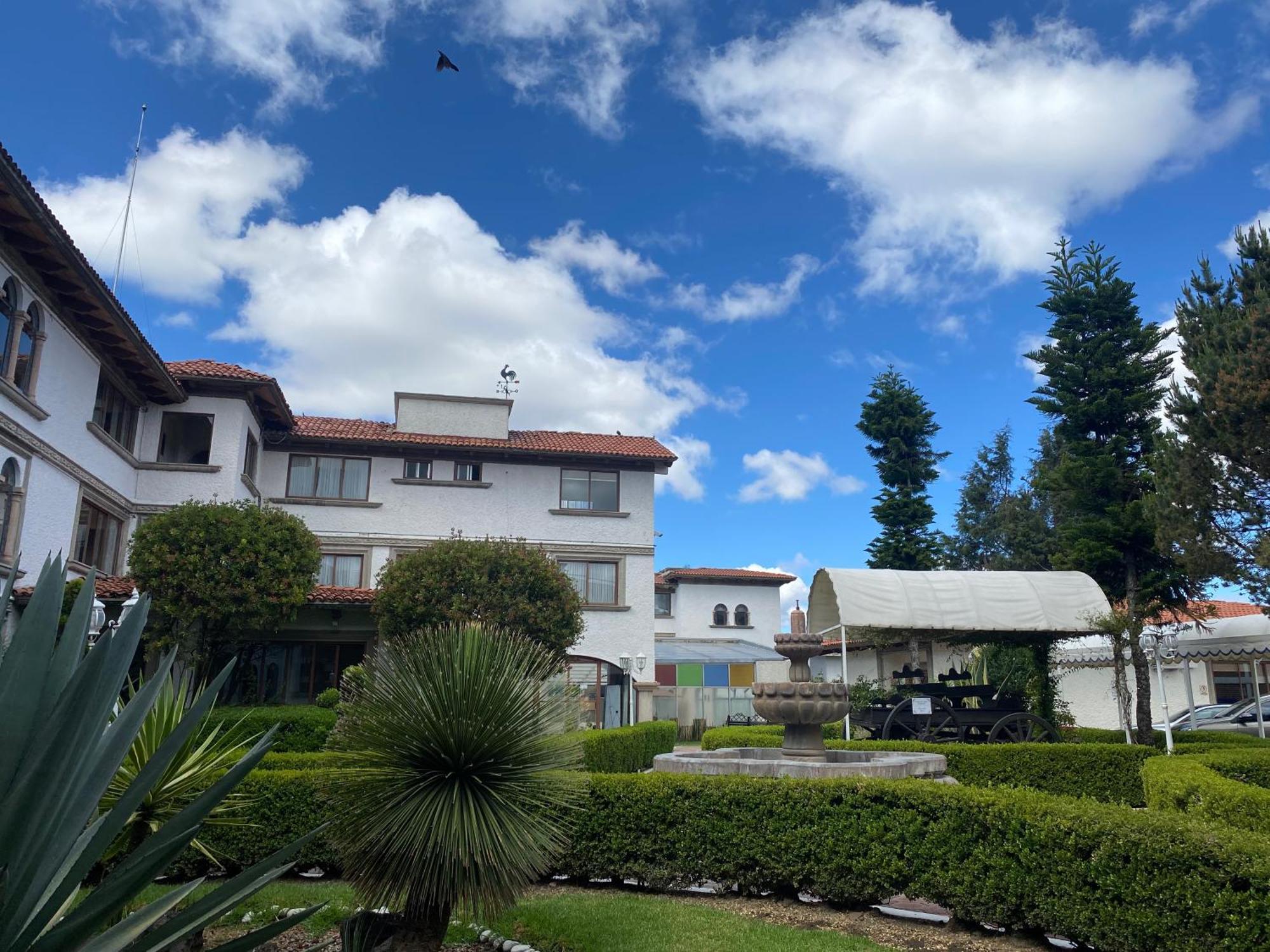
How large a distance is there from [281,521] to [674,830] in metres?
13.6

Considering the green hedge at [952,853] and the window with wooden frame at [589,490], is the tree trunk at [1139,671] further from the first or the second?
the window with wooden frame at [589,490]

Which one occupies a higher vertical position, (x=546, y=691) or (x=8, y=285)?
(x=8, y=285)

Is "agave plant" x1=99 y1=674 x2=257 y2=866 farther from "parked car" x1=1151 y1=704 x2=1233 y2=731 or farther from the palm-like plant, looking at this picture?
"parked car" x1=1151 y1=704 x2=1233 y2=731

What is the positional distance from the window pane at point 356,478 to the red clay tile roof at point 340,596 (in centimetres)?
453

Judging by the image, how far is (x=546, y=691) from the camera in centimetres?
632

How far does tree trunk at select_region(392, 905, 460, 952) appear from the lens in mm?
5812

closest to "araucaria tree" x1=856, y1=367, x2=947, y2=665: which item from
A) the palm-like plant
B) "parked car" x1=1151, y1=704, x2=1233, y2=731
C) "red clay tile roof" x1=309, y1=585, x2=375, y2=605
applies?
"parked car" x1=1151, y1=704, x2=1233, y2=731

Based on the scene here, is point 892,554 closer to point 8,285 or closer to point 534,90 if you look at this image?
point 534,90

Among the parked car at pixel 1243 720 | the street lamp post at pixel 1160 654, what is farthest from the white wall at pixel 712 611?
the street lamp post at pixel 1160 654

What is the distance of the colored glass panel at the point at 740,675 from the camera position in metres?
38.8

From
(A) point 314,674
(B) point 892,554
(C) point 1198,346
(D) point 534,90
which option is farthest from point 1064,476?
(A) point 314,674

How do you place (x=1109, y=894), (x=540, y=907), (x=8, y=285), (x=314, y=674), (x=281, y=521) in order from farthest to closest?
(x=314, y=674) → (x=281, y=521) → (x=8, y=285) → (x=540, y=907) → (x=1109, y=894)

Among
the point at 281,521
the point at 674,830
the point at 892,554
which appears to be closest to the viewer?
the point at 674,830

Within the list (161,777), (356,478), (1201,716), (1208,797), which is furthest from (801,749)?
(1201,716)
